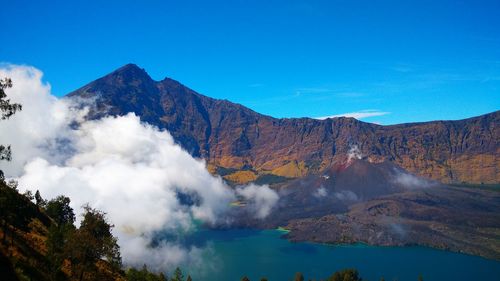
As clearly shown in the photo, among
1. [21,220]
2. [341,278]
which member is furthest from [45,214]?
[341,278]

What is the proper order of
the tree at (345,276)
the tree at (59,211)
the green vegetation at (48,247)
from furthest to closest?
1. the tree at (345,276)
2. the tree at (59,211)
3. the green vegetation at (48,247)

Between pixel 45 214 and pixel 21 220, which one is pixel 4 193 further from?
pixel 45 214

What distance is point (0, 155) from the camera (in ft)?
139

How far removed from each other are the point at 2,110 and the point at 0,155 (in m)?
4.97

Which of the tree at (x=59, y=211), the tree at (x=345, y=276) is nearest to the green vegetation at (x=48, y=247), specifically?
the tree at (x=59, y=211)

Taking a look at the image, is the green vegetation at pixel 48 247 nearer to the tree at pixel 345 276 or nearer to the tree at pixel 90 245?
the tree at pixel 90 245

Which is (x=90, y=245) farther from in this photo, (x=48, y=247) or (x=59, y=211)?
(x=59, y=211)

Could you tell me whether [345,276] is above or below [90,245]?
below

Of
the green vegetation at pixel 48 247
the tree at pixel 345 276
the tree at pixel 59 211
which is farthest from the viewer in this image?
the tree at pixel 345 276

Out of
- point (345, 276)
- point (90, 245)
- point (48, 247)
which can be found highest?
point (90, 245)

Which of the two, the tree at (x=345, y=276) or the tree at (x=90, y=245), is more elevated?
the tree at (x=90, y=245)

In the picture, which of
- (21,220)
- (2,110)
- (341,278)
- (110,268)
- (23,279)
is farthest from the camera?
(341,278)

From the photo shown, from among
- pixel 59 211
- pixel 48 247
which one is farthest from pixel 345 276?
pixel 48 247

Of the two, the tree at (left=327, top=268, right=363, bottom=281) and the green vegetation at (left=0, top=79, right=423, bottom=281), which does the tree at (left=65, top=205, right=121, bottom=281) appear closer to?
the green vegetation at (left=0, top=79, right=423, bottom=281)
